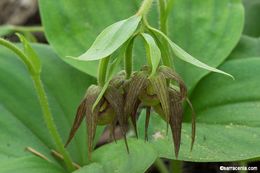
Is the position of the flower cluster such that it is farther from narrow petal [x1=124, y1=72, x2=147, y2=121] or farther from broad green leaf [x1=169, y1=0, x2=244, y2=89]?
broad green leaf [x1=169, y1=0, x2=244, y2=89]

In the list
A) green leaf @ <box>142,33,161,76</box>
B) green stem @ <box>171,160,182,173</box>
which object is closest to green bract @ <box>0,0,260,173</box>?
green leaf @ <box>142,33,161,76</box>

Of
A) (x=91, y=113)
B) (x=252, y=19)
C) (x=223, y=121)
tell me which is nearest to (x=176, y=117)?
(x=91, y=113)

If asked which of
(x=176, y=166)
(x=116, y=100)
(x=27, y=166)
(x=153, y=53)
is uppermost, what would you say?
(x=153, y=53)

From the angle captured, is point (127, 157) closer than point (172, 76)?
No

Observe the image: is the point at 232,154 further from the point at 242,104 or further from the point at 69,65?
the point at 69,65

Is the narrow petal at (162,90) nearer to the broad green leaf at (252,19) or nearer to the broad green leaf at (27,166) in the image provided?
the broad green leaf at (27,166)

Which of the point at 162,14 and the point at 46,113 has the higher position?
the point at 162,14

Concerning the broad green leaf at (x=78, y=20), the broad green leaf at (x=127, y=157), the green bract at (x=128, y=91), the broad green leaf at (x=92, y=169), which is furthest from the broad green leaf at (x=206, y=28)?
the broad green leaf at (x=92, y=169)

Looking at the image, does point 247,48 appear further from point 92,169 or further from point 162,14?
point 92,169
